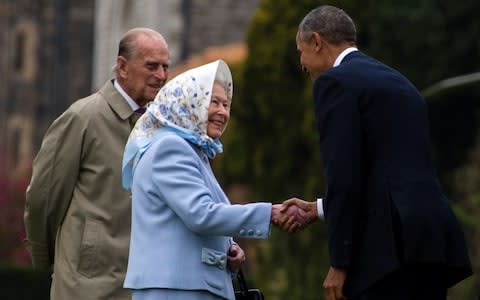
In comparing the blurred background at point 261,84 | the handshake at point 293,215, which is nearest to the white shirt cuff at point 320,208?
the handshake at point 293,215

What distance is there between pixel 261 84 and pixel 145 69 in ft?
54.7

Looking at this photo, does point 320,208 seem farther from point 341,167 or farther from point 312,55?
point 312,55

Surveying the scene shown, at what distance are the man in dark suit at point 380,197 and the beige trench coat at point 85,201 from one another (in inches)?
65.4

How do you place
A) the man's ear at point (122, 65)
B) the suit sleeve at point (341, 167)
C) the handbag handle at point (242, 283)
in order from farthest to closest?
the man's ear at point (122, 65) → the handbag handle at point (242, 283) → the suit sleeve at point (341, 167)

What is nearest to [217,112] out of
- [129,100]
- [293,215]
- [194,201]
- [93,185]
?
[194,201]

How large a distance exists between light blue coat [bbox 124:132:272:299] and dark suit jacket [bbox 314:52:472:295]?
36cm

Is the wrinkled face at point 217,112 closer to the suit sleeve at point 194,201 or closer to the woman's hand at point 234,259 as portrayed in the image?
the suit sleeve at point 194,201

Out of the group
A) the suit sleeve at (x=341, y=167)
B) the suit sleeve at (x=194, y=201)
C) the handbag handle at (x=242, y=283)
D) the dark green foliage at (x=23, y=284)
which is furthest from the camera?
the dark green foliage at (x=23, y=284)

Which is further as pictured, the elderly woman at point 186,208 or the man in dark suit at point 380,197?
the elderly woman at point 186,208

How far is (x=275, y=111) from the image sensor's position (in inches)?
988

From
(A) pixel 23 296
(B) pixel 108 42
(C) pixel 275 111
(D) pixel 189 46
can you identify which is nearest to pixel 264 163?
(C) pixel 275 111

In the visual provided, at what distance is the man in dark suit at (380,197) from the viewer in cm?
710

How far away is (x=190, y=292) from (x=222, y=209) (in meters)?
0.34

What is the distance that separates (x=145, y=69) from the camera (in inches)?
348
